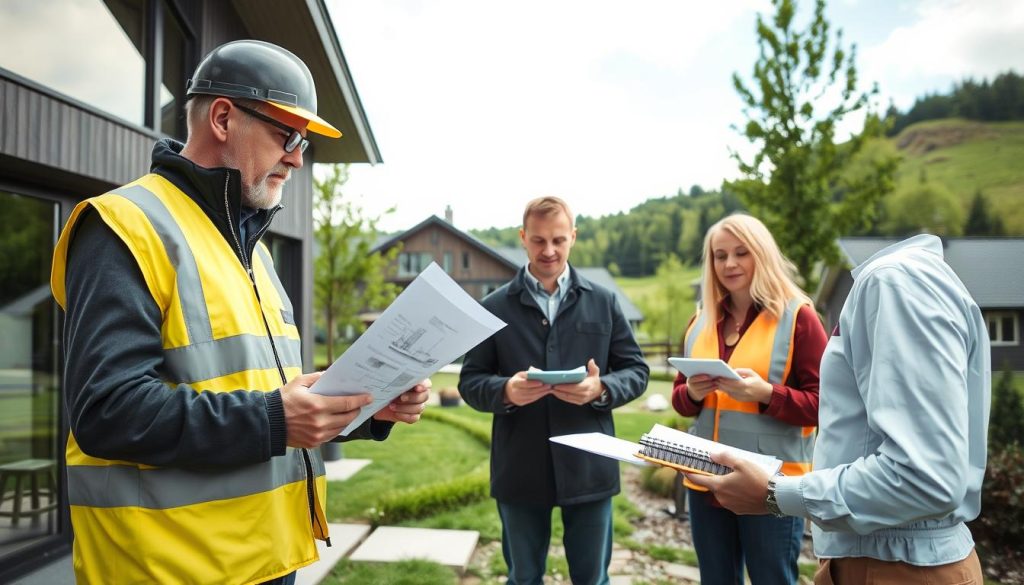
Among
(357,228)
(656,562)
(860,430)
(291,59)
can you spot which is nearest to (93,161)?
(291,59)

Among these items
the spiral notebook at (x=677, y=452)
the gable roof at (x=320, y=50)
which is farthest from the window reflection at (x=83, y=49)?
the spiral notebook at (x=677, y=452)

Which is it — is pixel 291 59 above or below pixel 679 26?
below

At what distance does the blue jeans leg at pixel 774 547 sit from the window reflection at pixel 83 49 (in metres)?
4.43

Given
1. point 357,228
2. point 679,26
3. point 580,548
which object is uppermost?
point 679,26

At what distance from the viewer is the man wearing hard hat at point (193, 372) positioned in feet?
4.09

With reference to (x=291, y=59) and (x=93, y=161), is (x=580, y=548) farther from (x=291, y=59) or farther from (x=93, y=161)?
(x=93, y=161)

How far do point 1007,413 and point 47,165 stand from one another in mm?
9094

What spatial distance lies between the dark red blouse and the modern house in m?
3.85

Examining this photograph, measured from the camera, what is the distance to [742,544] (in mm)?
2611

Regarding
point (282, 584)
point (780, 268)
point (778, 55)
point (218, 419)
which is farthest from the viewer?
point (778, 55)

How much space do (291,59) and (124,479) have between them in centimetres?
112

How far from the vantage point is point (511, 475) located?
2965 mm

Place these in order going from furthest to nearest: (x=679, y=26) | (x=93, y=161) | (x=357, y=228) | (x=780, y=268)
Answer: (x=679, y=26), (x=357, y=228), (x=93, y=161), (x=780, y=268)

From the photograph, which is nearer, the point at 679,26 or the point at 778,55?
the point at 778,55
